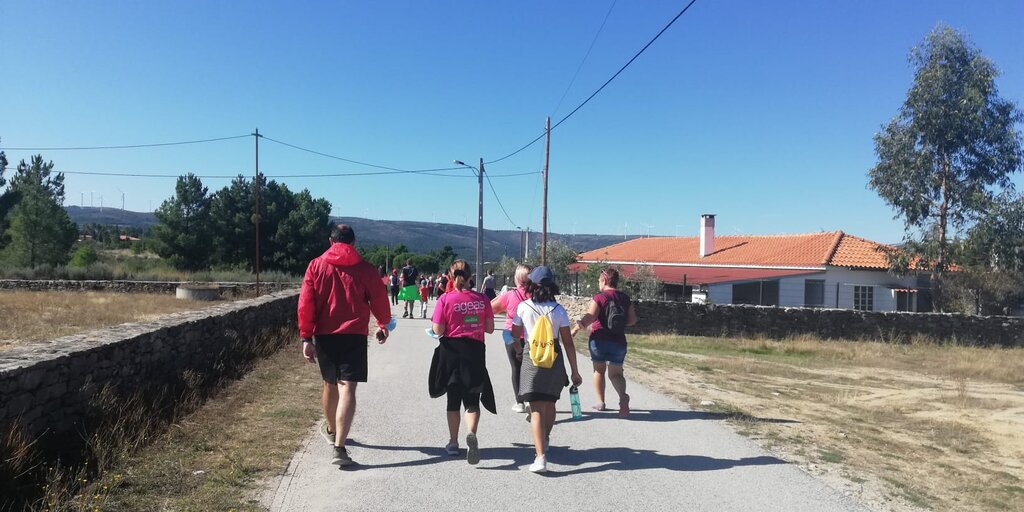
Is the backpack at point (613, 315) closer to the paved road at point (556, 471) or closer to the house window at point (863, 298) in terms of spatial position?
the paved road at point (556, 471)

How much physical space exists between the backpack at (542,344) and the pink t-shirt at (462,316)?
0.43 m

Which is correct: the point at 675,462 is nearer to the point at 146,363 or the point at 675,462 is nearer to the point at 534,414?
the point at 534,414

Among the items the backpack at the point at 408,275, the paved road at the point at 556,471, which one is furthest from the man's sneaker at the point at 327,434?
the backpack at the point at 408,275

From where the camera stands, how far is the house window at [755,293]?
29625 mm

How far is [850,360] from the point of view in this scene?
16703 millimetres

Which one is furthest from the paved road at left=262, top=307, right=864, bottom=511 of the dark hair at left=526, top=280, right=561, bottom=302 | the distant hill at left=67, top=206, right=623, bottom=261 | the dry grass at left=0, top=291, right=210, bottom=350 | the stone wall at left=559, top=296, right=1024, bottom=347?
the distant hill at left=67, top=206, right=623, bottom=261

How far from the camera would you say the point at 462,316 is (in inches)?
219

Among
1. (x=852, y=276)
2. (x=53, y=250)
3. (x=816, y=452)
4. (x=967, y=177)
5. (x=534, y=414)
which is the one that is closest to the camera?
(x=534, y=414)

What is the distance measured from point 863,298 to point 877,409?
77.9 ft

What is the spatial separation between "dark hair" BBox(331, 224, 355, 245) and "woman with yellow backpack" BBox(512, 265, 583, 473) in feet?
5.00

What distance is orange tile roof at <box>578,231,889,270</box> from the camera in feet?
105

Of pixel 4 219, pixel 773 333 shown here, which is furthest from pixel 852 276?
pixel 4 219

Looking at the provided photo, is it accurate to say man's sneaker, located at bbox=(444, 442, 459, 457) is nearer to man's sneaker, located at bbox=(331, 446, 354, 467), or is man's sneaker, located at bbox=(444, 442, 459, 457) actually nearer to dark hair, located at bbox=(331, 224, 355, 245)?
man's sneaker, located at bbox=(331, 446, 354, 467)

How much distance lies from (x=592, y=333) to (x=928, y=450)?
11.3 ft
